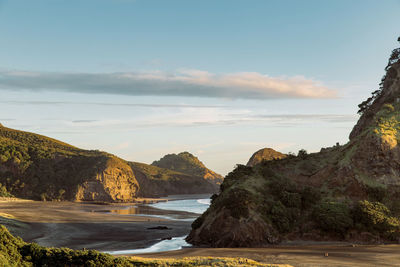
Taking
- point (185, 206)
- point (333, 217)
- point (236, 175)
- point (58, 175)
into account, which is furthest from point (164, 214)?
point (58, 175)

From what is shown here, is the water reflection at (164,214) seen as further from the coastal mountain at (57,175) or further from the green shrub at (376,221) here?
the coastal mountain at (57,175)

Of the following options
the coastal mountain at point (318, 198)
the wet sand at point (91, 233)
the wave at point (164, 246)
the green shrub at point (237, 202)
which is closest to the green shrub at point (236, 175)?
the coastal mountain at point (318, 198)

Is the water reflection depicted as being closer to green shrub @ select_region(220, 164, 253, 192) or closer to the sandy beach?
the sandy beach

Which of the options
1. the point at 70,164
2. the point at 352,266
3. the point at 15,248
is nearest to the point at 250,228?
the point at 352,266

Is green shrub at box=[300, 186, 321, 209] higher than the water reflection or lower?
higher

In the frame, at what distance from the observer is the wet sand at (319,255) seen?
2878 centimetres

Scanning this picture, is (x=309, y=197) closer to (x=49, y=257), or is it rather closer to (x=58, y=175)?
(x=49, y=257)

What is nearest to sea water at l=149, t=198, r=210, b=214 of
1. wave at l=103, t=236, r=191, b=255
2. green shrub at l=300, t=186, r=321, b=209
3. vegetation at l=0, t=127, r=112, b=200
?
vegetation at l=0, t=127, r=112, b=200

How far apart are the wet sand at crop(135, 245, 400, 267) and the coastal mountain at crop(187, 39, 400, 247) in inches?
110

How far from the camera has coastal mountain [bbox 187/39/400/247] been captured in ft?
132

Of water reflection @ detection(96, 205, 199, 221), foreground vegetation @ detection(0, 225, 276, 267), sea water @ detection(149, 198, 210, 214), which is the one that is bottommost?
sea water @ detection(149, 198, 210, 214)

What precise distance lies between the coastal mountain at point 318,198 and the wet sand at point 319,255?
9.20ft

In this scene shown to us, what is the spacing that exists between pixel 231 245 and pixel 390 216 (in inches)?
Answer: 727

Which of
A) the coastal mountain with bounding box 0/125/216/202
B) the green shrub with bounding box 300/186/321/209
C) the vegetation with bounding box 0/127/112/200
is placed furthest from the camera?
the coastal mountain with bounding box 0/125/216/202
